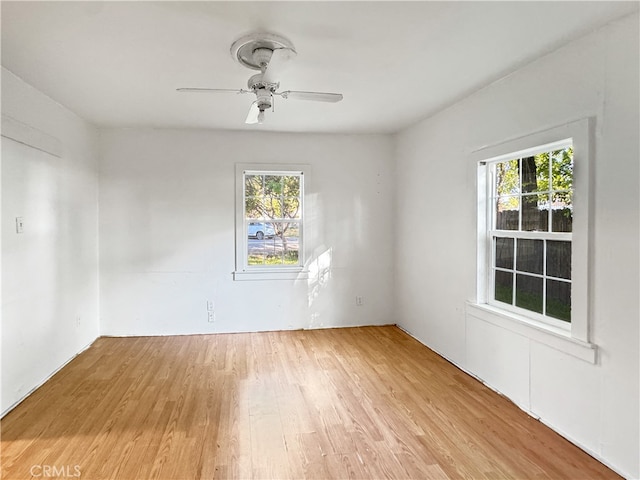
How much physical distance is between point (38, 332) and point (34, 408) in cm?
67

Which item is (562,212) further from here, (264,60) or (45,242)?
(45,242)

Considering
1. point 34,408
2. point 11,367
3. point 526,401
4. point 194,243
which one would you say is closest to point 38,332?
point 11,367

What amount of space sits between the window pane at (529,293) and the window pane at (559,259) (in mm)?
→ 149

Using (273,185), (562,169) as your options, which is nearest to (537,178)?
(562,169)

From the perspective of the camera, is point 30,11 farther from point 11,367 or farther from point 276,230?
point 276,230

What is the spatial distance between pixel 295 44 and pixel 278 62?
25cm

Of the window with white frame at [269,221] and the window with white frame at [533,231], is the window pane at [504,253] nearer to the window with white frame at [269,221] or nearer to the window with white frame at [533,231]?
the window with white frame at [533,231]

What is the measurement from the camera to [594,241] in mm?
2195

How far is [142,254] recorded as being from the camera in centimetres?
450

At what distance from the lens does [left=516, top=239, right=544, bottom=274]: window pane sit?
2744 millimetres

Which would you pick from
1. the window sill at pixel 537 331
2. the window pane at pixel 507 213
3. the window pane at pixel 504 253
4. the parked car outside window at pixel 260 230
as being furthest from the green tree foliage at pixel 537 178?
the parked car outside window at pixel 260 230
